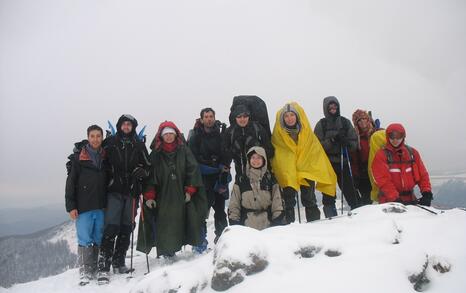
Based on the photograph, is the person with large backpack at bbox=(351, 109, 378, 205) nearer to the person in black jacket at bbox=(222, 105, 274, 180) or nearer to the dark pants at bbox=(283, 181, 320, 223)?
the dark pants at bbox=(283, 181, 320, 223)

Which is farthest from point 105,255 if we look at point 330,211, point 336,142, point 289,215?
point 336,142

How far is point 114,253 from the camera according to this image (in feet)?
24.0

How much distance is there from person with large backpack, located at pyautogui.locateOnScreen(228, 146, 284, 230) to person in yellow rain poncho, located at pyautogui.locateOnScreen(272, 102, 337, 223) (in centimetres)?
50

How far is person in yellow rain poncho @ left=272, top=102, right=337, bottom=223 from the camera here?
286 inches

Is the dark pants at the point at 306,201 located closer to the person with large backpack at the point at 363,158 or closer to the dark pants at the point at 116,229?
the person with large backpack at the point at 363,158

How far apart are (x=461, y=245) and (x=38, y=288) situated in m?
7.74

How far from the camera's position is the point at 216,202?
27.6 ft

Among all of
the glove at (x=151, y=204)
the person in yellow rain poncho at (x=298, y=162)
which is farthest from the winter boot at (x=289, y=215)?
the glove at (x=151, y=204)

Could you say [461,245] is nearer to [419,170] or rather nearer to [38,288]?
[419,170]

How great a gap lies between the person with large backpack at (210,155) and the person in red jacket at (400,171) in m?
3.50

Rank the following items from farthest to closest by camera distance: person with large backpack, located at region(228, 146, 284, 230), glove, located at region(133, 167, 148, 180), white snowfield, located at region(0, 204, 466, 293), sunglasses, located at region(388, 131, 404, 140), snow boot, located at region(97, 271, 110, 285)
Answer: glove, located at region(133, 167, 148, 180), sunglasses, located at region(388, 131, 404, 140), person with large backpack, located at region(228, 146, 284, 230), snow boot, located at region(97, 271, 110, 285), white snowfield, located at region(0, 204, 466, 293)

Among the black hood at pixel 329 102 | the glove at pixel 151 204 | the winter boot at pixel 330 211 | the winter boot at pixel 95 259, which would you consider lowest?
the winter boot at pixel 95 259

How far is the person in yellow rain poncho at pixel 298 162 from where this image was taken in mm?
7270

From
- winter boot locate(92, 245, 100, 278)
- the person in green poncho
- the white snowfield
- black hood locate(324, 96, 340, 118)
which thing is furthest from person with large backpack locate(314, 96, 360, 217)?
winter boot locate(92, 245, 100, 278)
